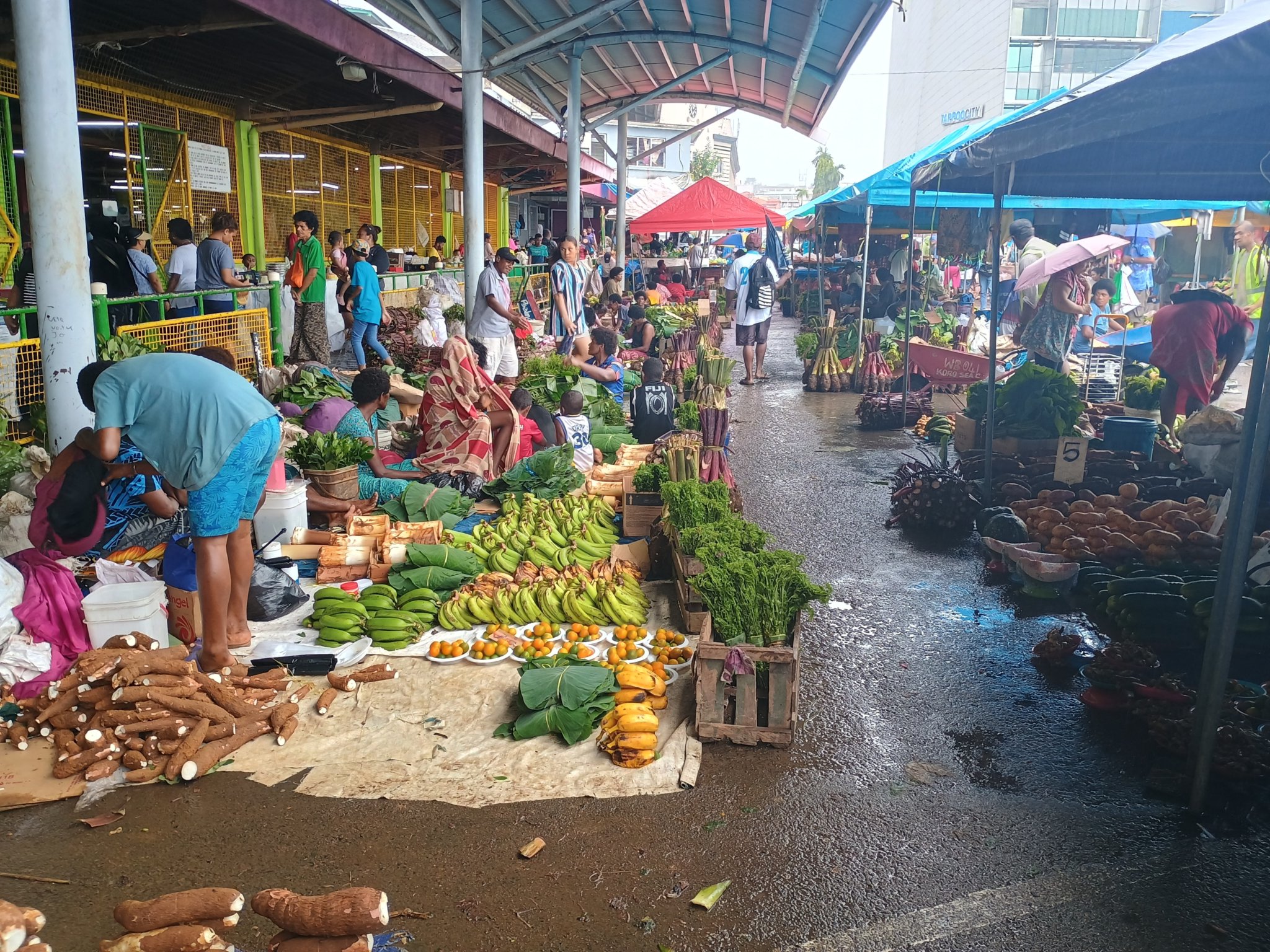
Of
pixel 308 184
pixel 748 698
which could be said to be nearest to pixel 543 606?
pixel 748 698

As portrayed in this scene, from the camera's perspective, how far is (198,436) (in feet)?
14.9

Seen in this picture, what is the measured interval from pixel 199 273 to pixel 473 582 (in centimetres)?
584

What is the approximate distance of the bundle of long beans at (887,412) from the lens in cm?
1220

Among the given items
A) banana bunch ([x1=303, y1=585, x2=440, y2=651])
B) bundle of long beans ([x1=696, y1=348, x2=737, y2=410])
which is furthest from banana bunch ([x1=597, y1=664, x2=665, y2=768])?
bundle of long beans ([x1=696, y1=348, x2=737, y2=410])

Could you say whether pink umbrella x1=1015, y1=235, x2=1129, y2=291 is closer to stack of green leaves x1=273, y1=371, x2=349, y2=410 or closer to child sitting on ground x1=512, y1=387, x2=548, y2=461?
child sitting on ground x1=512, y1=387, x2=548, y2=461

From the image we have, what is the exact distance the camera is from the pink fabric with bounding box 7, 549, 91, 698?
4.43 meters

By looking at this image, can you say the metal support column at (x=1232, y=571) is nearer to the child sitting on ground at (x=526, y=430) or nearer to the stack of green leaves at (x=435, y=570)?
the stack of green leaves at (x=435, y=570)

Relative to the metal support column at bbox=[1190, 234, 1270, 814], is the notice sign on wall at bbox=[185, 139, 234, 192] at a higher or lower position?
higher

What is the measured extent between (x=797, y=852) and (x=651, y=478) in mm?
3510

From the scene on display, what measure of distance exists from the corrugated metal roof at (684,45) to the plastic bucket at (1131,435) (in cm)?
599

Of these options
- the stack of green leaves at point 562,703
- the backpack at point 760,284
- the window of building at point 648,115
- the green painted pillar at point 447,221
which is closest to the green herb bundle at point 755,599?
the stack of green leaves at point 562,703

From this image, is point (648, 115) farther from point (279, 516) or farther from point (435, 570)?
point (435, 570)

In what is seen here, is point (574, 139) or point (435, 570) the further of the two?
point (574, 139)

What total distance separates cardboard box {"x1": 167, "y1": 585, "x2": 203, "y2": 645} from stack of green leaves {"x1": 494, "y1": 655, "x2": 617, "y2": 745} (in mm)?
1751
